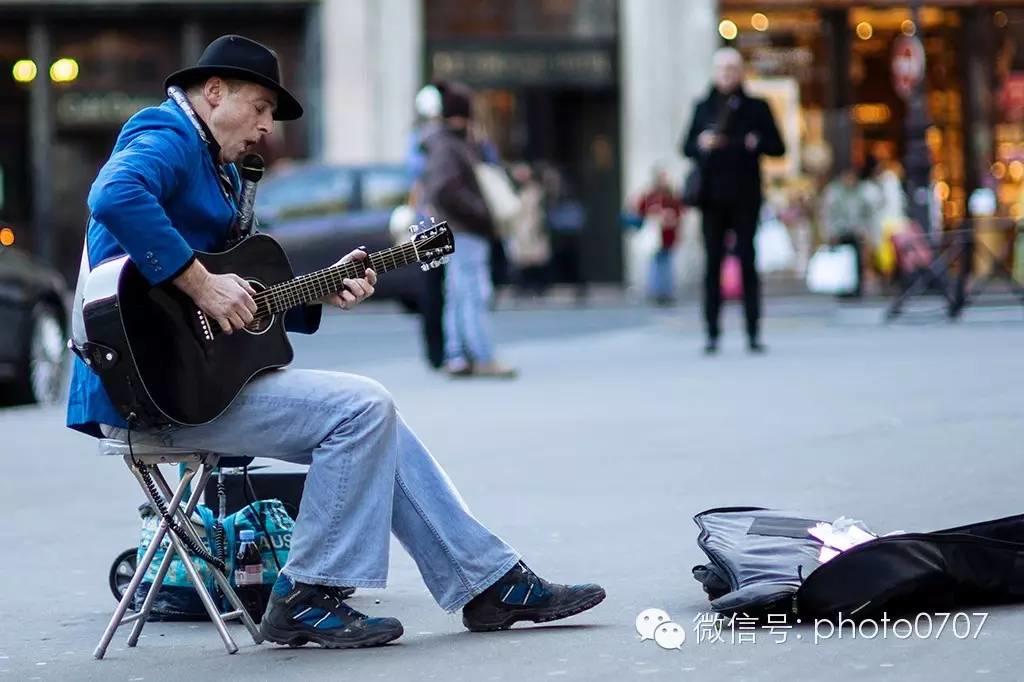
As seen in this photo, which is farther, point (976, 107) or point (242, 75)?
point (976, 107)

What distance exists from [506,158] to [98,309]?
23166 mm

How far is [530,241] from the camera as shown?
1026 inches

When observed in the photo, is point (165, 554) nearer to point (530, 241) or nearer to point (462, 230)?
point (462, 230)

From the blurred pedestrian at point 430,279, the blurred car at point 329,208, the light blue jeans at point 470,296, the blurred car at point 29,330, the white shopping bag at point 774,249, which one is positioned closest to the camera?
the blurred car at point 29,330

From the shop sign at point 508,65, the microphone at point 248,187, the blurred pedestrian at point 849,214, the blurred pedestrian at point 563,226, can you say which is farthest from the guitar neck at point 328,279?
the shop sign at point 508,65

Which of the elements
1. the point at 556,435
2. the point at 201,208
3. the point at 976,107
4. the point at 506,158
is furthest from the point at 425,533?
the point at 976,107

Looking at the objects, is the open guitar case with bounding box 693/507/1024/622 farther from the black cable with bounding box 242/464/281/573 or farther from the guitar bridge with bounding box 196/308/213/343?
the guitar bridge with bounding box 196/308/213/343

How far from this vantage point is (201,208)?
5352 millimetres

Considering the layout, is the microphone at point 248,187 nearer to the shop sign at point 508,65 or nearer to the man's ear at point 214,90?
the man's ear at point 214,90

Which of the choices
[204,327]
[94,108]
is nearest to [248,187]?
[204,327]

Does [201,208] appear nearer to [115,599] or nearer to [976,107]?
[115,599]

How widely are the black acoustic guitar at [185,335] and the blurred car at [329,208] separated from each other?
1673 cm

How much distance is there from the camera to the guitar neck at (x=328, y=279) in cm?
Answer: 535

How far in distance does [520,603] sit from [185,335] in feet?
3.73
